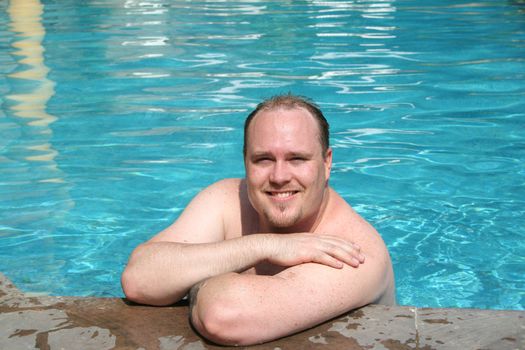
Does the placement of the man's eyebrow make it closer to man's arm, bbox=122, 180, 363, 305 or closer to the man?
the man

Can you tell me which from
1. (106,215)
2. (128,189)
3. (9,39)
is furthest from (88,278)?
(9,39)

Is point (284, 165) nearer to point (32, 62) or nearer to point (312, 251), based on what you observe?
point (312, 251)

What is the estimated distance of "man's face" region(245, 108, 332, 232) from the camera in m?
3.23

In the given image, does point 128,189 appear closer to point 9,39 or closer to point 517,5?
point 9,39

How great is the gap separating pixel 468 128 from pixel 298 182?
460 cm

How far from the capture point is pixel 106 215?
6.01m

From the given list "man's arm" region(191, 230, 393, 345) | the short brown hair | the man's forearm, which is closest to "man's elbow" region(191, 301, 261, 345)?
"man's arm" region(191, 230, 393, 345)

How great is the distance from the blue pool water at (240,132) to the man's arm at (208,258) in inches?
68.2

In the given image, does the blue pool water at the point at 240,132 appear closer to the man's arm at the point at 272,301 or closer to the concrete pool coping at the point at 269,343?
the concrete pool coping at the point at 269,343

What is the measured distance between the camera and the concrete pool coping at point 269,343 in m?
2.94

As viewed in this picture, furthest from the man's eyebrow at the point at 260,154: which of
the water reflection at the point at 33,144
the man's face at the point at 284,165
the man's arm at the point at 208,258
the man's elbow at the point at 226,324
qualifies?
the water reflection at the point at 33,144

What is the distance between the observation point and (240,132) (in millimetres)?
7648

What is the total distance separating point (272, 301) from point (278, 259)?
25cm

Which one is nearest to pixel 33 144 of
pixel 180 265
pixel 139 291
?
pixel 139 291
